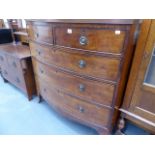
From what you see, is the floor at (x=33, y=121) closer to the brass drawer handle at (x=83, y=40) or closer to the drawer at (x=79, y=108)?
the drawer at (x=79, y=108)

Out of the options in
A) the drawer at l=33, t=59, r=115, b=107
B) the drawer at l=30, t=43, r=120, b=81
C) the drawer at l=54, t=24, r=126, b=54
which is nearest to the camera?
the drawer at l=54, t=24, r=126, b=54

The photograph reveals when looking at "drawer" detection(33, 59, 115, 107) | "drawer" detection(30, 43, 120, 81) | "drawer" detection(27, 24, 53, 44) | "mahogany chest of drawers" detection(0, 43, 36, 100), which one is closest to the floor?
"mahogany chest of drawers" detection(0, 43, 36, 100)

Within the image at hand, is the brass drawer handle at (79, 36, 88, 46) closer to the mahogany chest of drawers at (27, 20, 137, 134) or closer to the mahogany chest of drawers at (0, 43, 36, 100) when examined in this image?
the mahogany chest of drawers at (27, 20, 137, 134)

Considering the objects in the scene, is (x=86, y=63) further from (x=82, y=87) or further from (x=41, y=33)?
(x=41, y=33)

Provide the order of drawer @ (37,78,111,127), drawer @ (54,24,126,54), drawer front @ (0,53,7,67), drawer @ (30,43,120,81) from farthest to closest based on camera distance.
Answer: drawer front @ (0,53,7,67) < drawer @ (37,78,111,127) < drawer @ (30,43,120,81) < drawer @ (54,24,126,54)

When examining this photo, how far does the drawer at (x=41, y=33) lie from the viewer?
43.6 inches

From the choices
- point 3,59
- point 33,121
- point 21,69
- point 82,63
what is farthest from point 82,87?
point 3,59

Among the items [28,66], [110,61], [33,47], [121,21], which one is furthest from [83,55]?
[28,66]

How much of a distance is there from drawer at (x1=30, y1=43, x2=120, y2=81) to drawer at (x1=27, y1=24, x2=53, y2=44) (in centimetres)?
9

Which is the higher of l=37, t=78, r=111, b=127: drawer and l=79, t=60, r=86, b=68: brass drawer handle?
l=79, t=60, r=86, b=68: brass drawer handle

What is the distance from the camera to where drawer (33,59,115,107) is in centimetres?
101

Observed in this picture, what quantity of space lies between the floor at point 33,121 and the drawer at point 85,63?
0.77m

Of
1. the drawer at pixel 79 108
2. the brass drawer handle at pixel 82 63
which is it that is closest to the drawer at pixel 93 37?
the brass drawer handle at pixel 82 63
